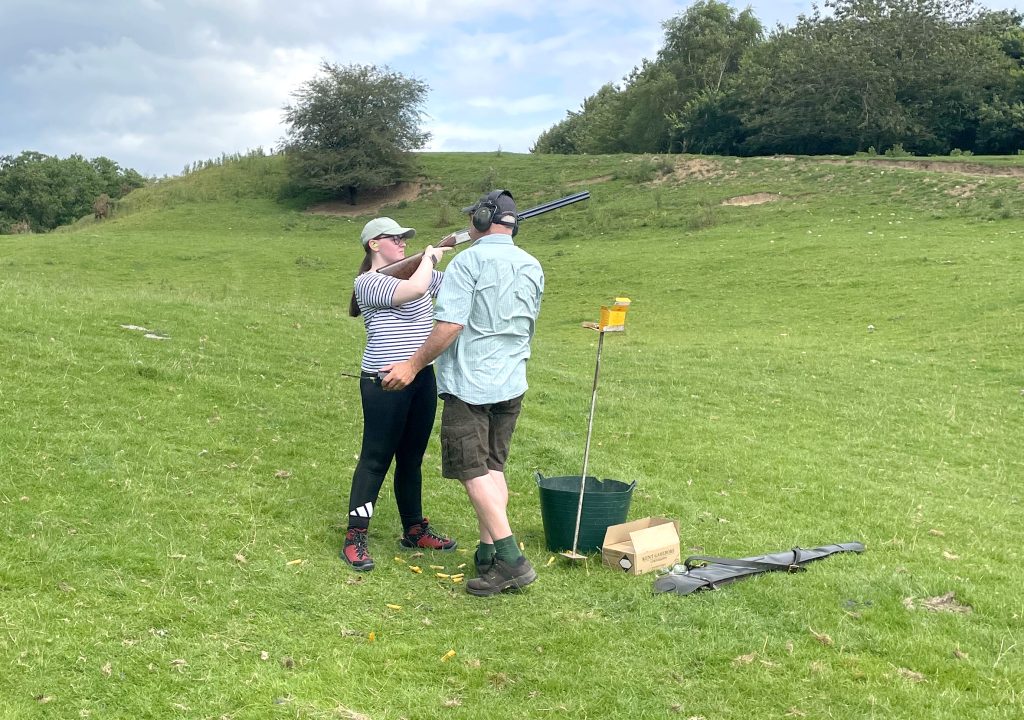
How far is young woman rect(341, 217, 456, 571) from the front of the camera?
18.5 feet

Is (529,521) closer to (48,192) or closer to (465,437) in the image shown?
(465,437)

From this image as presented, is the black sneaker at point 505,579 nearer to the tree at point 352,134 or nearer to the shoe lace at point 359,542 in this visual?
the shoe lace at point 359,542

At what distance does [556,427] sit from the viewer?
1045cm

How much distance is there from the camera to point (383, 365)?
5609 millimetres

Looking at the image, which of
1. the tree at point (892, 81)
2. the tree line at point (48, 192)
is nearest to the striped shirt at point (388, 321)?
the tree at point (892, 81)

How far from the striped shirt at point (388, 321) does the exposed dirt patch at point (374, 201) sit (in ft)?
131

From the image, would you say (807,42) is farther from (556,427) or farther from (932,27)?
(556,427)

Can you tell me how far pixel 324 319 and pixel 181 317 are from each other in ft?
11.8

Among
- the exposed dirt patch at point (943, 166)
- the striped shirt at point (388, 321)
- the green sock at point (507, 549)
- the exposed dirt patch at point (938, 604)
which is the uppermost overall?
the exposed dirt patch at point (943, 166)

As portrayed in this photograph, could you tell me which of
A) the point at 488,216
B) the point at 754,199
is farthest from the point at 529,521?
the point at 754,199

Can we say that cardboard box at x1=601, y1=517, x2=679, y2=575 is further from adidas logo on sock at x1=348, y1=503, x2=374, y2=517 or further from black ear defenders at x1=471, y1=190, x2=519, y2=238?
black ear defenders at x1=471, y1=190, x2=519, y2=238

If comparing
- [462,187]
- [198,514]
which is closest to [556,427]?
[198,514]

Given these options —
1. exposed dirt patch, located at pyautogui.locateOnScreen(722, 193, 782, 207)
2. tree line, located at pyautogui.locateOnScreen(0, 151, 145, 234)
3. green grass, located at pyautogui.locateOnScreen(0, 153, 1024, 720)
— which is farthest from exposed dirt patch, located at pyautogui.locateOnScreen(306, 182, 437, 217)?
tree line, located at pyautogui.locateOnScreen(0, 151, 145, 234)

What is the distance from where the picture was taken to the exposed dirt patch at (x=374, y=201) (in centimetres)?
4540
